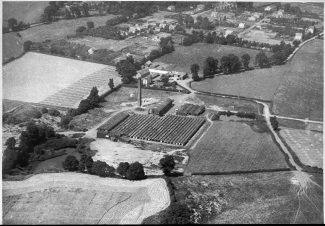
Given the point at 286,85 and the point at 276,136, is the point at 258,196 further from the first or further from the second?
the point at 286,85

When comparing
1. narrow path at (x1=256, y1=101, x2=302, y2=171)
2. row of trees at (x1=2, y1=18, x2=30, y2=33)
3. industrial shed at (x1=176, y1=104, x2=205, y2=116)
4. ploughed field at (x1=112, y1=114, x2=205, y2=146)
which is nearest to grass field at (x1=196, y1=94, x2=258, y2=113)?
narrow path at (x1=256, y1=101, x2=302, y2=171)

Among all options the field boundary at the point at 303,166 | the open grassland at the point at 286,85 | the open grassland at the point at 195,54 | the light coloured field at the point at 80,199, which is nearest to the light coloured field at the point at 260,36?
the open grassland at the point at 195,54

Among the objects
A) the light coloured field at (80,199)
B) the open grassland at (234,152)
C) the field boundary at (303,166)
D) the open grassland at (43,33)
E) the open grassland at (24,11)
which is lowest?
the field boundary at (303,166)

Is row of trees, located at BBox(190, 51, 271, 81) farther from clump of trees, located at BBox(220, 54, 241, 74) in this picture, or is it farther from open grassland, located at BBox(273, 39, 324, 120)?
open grassland, located at BBox(273, 39, 324, 120)

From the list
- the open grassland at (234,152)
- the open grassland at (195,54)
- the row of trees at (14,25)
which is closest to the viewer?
the open grassland at (234,152)

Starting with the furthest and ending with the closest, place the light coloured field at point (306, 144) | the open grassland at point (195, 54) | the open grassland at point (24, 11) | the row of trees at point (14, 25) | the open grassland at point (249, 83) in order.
→ the open grassland at point (24, 11), the row of trees at point (14, 25), the open grassland at point (195, 54), the open grassland at point (249, 83), the light coloured field at point (306, 144)

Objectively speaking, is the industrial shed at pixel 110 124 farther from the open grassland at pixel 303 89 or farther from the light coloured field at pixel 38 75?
the open grassland at pixel 303 89
